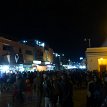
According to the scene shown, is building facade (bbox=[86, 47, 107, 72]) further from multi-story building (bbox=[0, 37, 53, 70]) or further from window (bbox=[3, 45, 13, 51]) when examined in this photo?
window (bbox=[3, 45, 13, 51])

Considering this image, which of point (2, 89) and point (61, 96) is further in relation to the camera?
point (2, 89)

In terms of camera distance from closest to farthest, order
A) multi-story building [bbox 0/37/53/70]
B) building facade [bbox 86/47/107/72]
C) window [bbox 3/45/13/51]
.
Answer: building facade [bbox 86/47/107/72], multi-story building [bbox 0/37/53/70], window [bbox 3/45/13/51]

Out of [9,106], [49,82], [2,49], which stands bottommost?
[9,106]

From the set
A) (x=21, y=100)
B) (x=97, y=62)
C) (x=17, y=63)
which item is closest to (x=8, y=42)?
(x=17, y=63)

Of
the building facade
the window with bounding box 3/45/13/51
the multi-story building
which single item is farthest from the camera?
the window with bounding box 3/45/13/51

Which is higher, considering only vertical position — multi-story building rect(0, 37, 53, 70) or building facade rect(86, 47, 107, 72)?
multi-story building rect(0, 37, 53, 70)

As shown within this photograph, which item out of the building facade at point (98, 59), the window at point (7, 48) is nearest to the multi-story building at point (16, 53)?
the window at point (7, 48)

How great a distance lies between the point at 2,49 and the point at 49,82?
5505 centimetres

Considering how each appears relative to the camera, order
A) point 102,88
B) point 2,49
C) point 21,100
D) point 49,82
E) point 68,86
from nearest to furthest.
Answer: point 102,88
point 68,86
point 49,82
point 21,100
point 2,49

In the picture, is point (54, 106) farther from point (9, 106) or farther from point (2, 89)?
point (2, 89)

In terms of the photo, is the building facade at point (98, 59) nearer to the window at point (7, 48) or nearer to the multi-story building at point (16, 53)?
the multi-story building at point (16, 53)

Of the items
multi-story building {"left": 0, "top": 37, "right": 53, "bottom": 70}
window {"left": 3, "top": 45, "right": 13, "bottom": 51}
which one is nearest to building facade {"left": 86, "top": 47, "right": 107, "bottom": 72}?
multi-story building {"left": 0, "top": 37, "right": 53, "bottom": 70}

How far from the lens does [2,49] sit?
6931cm

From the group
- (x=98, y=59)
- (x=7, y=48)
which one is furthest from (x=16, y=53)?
(x=98, y=59)
